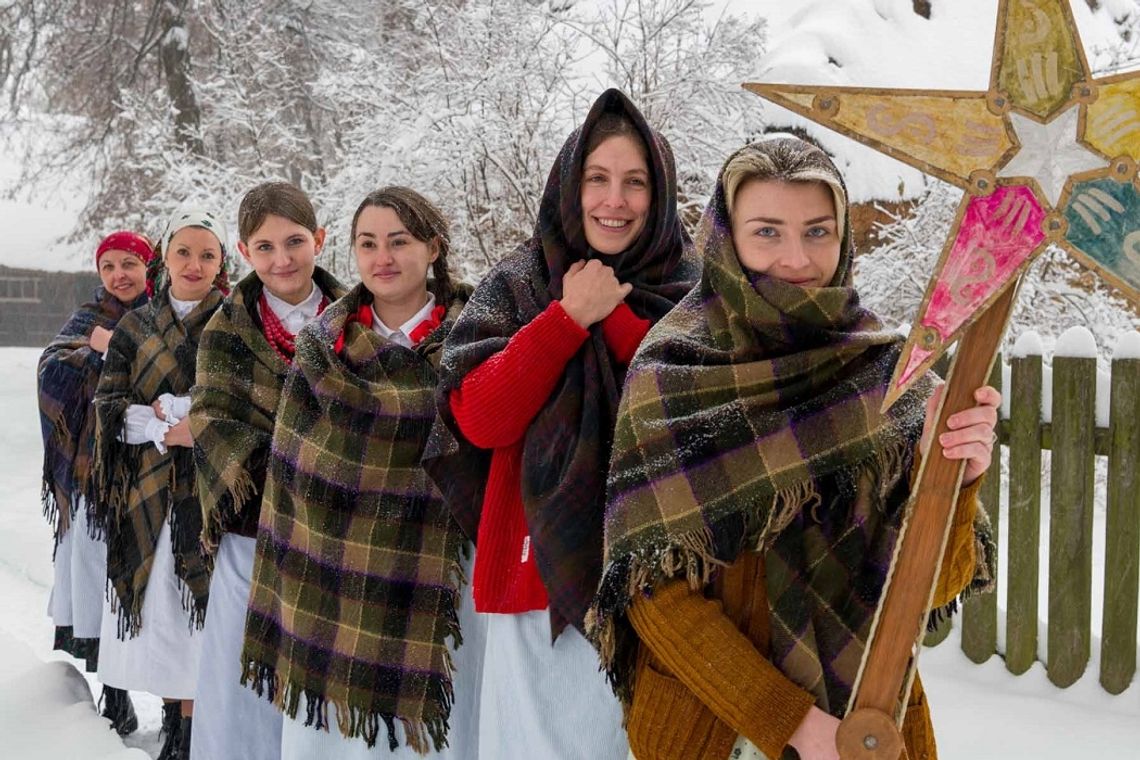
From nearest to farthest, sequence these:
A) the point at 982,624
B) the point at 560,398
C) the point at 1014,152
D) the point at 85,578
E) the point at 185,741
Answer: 1. the point at 1014,152
2. the point at 560,398
3. the point at 185,741
4. the point at 982,624
5. the point at 85,578

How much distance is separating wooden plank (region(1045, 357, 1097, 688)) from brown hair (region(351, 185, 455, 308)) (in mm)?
2372

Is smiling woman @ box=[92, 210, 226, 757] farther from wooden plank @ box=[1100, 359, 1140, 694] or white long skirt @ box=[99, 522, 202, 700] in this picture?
wooden plank @ box=[1100, 359, 1140, 694]

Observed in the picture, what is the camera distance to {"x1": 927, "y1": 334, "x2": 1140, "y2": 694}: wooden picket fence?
12.8 ft

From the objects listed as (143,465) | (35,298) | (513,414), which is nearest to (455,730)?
(513,414)

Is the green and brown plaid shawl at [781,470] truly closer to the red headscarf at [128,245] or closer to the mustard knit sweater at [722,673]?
the mustard knit sweater at [722,673]

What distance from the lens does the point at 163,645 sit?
392 cm

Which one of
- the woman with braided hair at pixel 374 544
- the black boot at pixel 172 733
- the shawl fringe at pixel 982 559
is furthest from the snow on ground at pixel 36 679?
Result: the shawl fringe at pixel 982 559

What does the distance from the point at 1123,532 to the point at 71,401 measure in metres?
4.42

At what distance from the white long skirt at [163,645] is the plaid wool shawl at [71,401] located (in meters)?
0.88

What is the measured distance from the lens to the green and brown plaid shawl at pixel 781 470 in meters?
1.61

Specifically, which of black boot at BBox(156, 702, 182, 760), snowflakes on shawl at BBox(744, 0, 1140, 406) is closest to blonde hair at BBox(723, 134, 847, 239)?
snowflakes on shawl at BBox(744, 0, 1140, 406)

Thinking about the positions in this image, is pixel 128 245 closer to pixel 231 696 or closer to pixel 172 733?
pixel 172 733

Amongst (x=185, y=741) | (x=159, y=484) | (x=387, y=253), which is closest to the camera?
(x=387, y=253)

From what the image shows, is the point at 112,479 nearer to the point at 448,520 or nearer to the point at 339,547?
the point at 339,547
